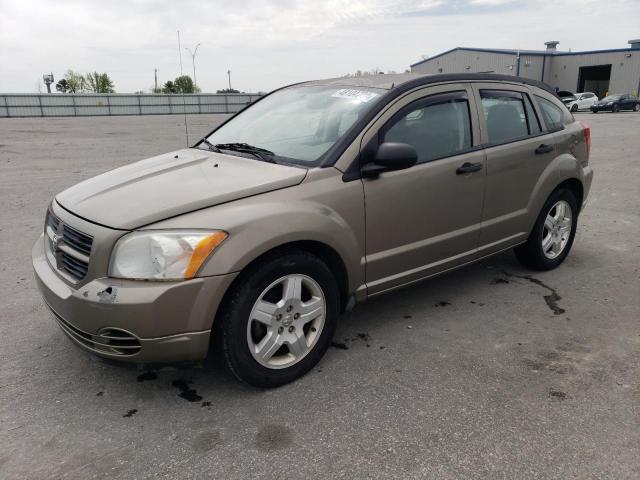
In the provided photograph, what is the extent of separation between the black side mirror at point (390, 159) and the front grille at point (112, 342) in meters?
1.60

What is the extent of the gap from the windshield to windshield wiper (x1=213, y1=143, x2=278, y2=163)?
0.04 m

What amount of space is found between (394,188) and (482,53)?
60.4 m

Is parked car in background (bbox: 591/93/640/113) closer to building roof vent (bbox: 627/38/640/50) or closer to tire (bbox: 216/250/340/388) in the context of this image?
building roof vent (bbox: 627/38/640/50)

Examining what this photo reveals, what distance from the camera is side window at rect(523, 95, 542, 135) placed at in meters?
4.36

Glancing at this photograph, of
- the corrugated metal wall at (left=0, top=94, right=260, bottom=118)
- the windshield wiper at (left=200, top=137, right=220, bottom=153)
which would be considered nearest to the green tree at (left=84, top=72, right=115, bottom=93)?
the corrugated metal wall at (left=0, top=94, right=260, bottom=118)

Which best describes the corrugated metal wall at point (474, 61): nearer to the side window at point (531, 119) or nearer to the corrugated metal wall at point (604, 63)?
the corrugated metal wall at point (604, 63)

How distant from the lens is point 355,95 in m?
3.55

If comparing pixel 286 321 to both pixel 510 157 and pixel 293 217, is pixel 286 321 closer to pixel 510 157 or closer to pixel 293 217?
pixel 293 217

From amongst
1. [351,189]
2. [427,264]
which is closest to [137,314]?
[351,189]

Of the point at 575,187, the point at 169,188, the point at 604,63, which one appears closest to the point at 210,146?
the point at 169,188

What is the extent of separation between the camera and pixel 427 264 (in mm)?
3633

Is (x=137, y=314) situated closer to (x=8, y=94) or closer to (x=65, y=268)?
(x=65, y=268)

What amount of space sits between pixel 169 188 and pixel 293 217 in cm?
72

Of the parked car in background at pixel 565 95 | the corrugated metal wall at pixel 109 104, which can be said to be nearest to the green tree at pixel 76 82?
the corrugated metal wall at pixel 109 104
